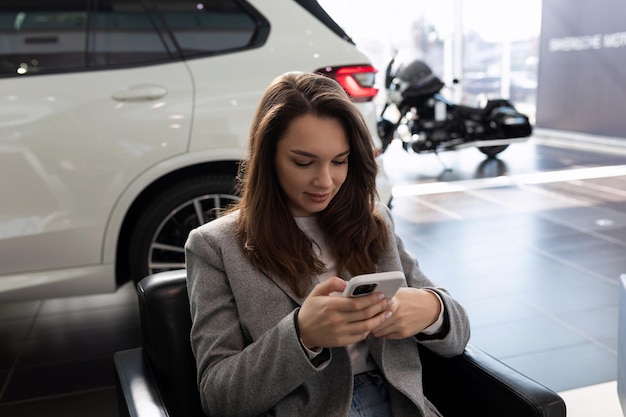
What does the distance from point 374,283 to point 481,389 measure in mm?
474

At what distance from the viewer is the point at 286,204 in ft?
4.63

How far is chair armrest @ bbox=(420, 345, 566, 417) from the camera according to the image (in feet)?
3.95

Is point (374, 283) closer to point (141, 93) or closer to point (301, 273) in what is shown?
point (301, 273)

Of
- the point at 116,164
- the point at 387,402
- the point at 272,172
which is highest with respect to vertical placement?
the point at 272,172

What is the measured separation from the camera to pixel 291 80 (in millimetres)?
1355

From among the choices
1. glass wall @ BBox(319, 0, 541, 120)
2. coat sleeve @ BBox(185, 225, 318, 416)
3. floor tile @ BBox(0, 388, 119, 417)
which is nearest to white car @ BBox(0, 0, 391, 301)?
floor tile @ BBox(0, 388, 119, 417)

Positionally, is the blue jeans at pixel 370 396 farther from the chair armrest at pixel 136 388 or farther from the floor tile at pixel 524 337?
the floor tile at pixel 524 337

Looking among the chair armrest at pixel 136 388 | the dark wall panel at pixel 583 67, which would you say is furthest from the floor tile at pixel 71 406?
the dark wall panel at pixel 583 67

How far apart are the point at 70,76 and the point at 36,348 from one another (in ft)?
3.97

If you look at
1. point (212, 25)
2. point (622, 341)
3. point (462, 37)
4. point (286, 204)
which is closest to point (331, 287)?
point (286, 204)

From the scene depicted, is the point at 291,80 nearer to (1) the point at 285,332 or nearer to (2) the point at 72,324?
(1) the point at 285,332

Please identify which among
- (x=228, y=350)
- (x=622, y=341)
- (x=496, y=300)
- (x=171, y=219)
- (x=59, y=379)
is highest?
(x=228, y=350)

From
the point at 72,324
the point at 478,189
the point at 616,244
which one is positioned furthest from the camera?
the point at 478,189

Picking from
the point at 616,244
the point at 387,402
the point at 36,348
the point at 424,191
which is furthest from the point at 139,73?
the point at 424,191
